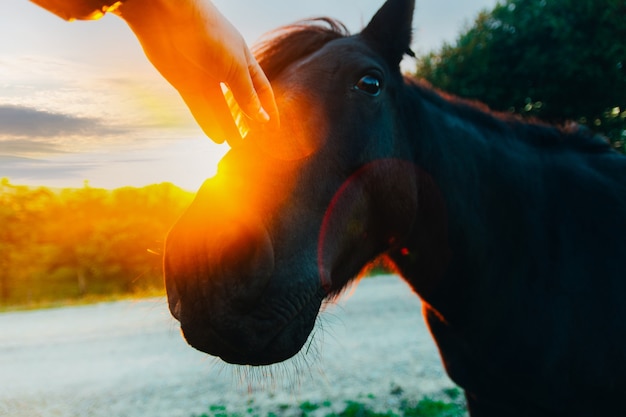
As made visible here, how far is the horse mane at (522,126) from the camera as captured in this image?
267 cm

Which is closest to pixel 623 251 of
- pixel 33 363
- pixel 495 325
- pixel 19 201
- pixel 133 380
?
pixel 495 325

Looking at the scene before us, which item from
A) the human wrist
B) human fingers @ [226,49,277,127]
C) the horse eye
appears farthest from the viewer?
the horse eye

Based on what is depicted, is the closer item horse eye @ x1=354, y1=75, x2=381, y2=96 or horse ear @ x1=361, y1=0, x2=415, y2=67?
horse eye @ x1=354, y1=75, x2=381, y2=96

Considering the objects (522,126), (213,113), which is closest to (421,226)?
(522,126)

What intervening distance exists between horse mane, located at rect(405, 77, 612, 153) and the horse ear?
12.8 inches

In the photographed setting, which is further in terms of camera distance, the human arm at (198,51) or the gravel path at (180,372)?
the gravel path at (180,372)

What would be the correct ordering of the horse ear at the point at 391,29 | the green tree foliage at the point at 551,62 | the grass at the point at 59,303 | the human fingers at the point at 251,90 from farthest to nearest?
the grass at the point at 59,303 < the green tree foliage at the point at 551,62 < the horse ear at the point at 391,29 < the human fingers at the point at 251,90

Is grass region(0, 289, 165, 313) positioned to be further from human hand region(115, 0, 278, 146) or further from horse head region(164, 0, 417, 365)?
human hand region(115, 0, 278, 146)

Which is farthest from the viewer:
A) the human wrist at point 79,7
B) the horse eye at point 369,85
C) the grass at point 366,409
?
the grass at point 366,409

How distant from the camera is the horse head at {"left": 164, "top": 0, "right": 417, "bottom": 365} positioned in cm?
143

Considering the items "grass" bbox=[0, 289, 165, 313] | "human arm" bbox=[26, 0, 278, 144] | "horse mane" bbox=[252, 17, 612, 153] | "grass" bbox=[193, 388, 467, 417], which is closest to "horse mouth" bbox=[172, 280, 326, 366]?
"human arm" bbox=[26, 0, 278, 144]

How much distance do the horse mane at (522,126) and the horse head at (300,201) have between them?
0.47 m

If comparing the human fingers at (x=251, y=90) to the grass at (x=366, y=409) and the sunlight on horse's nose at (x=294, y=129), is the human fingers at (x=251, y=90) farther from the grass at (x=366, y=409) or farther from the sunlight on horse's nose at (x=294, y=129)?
the grass at (x=366, y=409)

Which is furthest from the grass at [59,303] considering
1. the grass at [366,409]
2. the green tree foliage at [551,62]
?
the green tree foliage at [551,62]
